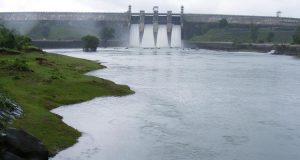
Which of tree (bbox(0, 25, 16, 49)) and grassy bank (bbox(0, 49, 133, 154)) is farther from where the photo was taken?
tree (bbox(0, 25, 16, 49))

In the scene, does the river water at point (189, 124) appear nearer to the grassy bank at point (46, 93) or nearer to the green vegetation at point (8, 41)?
the grassy bank at point (46, 93)

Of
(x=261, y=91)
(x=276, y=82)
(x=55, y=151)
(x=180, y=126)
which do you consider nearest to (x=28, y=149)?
(x=55, y=151)

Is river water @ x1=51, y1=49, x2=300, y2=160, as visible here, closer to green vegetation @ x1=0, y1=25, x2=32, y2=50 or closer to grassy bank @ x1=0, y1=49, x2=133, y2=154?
grassy bank @ x1=0, y1=49, x2=133, y2=154

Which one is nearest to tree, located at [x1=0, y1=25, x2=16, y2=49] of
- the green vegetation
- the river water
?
the green vegetation

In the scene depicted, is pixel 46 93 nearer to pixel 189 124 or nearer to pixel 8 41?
pixel 189 124

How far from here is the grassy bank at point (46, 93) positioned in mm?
30234

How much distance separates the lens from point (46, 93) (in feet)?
149

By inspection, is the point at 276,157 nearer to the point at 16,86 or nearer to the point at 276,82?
the point at 16,86

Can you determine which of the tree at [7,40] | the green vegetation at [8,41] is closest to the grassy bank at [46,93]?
the tree at [7,40]

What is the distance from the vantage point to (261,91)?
59.2 meters

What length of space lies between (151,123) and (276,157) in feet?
36.4

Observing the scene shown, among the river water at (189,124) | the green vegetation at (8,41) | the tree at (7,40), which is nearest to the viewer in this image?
the river water at (189,124)

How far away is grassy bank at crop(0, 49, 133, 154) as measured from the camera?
99.2 ft

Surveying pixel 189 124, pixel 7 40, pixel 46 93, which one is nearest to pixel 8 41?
pixel 7 40
